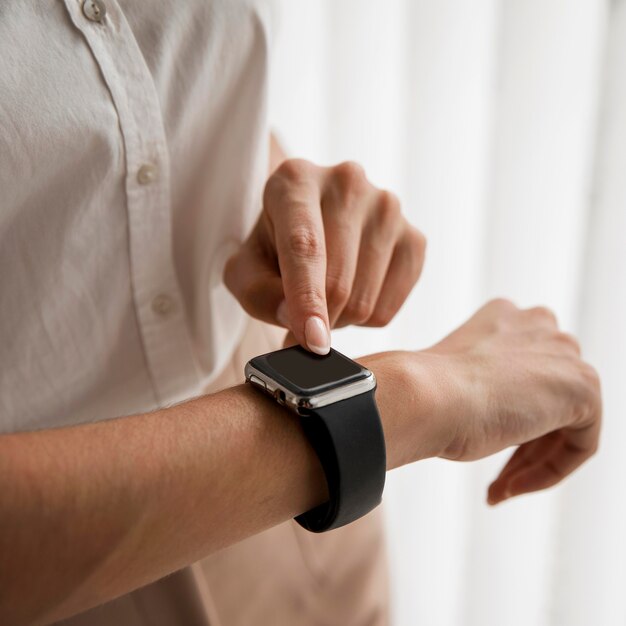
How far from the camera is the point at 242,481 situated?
0.52 metres

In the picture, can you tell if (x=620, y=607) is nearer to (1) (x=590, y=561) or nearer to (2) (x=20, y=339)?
(1) (x=590, y=561)

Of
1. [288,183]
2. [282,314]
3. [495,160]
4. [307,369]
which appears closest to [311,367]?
[307,369]

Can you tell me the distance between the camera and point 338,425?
0.53 meters

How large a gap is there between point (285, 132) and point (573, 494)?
0.91m

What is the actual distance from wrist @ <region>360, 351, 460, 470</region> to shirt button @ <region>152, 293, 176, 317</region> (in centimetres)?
23

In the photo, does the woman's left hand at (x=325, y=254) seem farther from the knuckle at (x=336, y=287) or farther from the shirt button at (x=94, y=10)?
the shirt button at (x=94, y=10)

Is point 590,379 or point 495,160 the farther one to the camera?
point 495,160

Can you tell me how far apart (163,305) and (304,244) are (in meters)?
0.21

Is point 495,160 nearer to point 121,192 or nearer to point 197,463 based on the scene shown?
point 121,192

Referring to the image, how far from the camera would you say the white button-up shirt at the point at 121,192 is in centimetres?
62

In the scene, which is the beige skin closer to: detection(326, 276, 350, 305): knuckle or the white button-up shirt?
detection(326, 276, 350, 305): knuckle

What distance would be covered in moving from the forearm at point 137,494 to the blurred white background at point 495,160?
798 mm

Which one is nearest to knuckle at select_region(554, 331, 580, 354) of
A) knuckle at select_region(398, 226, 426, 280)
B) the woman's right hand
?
the woman's right hand

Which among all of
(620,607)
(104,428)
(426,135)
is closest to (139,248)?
(104,428)
